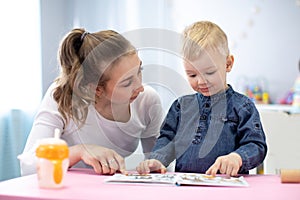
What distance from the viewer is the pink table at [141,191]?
0.74m

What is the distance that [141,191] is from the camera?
0.79 m

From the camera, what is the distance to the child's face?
1.09m

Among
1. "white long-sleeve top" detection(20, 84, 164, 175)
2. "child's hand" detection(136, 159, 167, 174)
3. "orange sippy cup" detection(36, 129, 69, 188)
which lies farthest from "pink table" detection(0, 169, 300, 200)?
"white long-sleeve top" detection(20, 84, 164, 175)

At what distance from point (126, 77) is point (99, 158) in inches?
8.7

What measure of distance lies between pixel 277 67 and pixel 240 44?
29 cm

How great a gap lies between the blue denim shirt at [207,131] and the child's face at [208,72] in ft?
0.09

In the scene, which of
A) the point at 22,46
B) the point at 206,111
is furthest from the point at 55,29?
the point at 206,111

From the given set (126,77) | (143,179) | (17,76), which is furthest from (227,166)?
(17,76)

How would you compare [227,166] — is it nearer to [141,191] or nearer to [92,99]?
[141,191]

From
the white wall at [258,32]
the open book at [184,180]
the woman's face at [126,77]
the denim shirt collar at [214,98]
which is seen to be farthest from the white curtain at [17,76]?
the open book at [184,180]

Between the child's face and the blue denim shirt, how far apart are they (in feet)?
0.09

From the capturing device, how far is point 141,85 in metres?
1.13

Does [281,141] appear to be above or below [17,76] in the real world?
below

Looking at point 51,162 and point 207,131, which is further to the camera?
point 207,131
